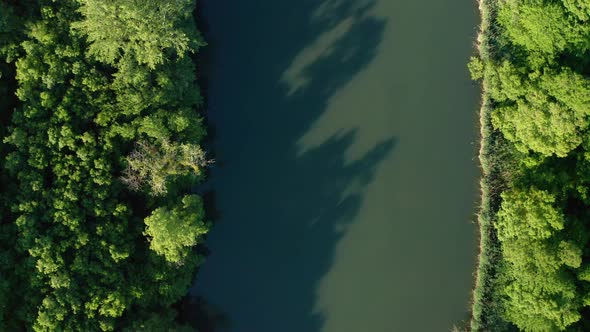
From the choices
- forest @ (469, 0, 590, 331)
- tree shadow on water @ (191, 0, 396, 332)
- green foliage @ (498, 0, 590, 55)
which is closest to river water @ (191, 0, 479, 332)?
tree shadow on water @ (191, 0, 396, 332)

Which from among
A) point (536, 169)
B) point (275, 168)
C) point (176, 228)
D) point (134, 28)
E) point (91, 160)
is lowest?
point (176, 228)

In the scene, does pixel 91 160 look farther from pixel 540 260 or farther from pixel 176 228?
pixel 540 260

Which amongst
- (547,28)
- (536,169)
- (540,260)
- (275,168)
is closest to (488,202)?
(536,169)

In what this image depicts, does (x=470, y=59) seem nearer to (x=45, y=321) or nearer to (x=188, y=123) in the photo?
(x=188, y=123)

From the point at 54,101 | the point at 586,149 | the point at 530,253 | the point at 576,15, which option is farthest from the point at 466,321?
the point at 54,101

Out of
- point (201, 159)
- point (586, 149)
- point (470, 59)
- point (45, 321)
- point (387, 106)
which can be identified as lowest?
point (45, 321)

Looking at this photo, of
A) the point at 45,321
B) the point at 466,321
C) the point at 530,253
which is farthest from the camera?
the point at 466,321

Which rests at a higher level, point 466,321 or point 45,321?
point 466,321
